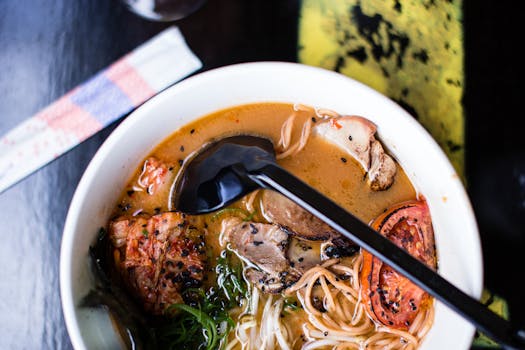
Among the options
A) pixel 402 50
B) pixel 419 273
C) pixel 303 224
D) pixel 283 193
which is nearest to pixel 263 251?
pixel 303 224

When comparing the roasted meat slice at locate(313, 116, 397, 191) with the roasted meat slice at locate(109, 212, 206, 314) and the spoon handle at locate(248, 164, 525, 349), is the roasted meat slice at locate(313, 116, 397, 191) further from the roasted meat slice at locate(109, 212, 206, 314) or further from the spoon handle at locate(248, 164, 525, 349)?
the roasted meat slice at locate(109, 212, 206, 314)

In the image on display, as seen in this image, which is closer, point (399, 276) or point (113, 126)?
point (399, 276)

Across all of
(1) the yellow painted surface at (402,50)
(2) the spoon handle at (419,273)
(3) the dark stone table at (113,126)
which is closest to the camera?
(2) the spoon handle at (419,273)

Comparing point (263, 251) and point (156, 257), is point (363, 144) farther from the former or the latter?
point (156, 257)

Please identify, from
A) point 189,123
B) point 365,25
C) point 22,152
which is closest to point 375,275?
point 189,123

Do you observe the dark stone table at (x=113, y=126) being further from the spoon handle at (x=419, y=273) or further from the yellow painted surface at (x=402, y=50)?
the spoon handle at (x=419, y=273)

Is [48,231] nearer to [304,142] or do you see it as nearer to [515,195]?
[304,142]

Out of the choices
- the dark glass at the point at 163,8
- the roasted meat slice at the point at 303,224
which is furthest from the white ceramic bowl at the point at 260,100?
→ the dark glass at the point at 163,8
